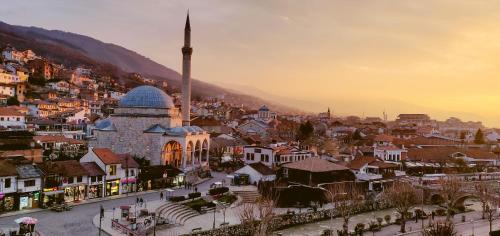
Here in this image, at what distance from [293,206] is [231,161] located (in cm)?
2271

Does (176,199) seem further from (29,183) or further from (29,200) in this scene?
(29,183)

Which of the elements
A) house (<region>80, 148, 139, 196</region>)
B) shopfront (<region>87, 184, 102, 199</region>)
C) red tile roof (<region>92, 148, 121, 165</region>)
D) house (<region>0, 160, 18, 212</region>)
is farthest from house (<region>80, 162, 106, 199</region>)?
house (<region>0, 160, 18, 212</region>)

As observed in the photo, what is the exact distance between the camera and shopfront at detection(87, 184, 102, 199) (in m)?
38.4

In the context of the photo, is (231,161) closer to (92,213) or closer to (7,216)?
(92,213)

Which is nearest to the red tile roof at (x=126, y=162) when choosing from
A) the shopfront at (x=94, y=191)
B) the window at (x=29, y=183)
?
the shopfront at (x=94, y=191)

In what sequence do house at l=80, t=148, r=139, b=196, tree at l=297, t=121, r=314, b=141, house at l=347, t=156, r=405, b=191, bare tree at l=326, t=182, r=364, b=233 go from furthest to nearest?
tree at l=297, t=121, r=314, b=141 < house at l=347, t=156, r=405, b=191 < house at l=80, t=148, r=139, b=196 < bare tree at l=326, t=182, r=364, b=233

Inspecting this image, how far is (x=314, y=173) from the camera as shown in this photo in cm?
4412

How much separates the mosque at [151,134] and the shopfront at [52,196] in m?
18.7

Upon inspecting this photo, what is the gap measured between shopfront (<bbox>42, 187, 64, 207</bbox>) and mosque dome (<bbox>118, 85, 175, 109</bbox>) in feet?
77.7

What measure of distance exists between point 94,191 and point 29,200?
590 centimetres

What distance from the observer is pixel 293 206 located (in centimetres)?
4091

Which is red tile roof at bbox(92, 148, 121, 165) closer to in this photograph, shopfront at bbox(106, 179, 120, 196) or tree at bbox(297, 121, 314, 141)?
shopfront at bbox(106, 179, 120, 196)

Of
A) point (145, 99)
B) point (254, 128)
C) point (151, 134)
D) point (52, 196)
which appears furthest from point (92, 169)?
point (254, 128)

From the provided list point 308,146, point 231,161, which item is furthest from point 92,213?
point 308,146
